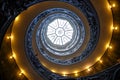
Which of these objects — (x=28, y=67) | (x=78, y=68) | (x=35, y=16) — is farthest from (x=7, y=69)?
(x=78, y=68)

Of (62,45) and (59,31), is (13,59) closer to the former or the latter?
(62,45)

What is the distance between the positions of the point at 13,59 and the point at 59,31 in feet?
38.3

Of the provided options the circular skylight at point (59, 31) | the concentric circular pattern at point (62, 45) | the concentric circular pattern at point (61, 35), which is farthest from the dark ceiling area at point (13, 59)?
the circular skylight at point (59, 31)

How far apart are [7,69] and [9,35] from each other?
1.77 metres

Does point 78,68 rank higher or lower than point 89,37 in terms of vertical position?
lower

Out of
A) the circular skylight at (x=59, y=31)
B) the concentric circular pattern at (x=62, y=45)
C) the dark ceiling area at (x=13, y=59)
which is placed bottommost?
the dark ceiling area at (x=13, y=59)

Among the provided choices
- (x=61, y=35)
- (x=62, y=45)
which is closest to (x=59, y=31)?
(x=61, y=35)

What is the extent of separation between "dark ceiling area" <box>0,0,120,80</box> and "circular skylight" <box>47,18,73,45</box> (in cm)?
737

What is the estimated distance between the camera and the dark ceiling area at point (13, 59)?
30.0ft

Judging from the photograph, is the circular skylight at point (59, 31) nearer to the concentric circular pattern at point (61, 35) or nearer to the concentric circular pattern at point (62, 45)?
the concentric circular pattern at point (61, 35)

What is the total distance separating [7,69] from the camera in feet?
39.5

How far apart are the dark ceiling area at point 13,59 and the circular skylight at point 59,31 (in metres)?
7.37

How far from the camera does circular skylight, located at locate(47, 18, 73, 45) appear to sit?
72.2ft

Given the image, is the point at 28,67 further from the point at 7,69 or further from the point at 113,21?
the point at 113,21
